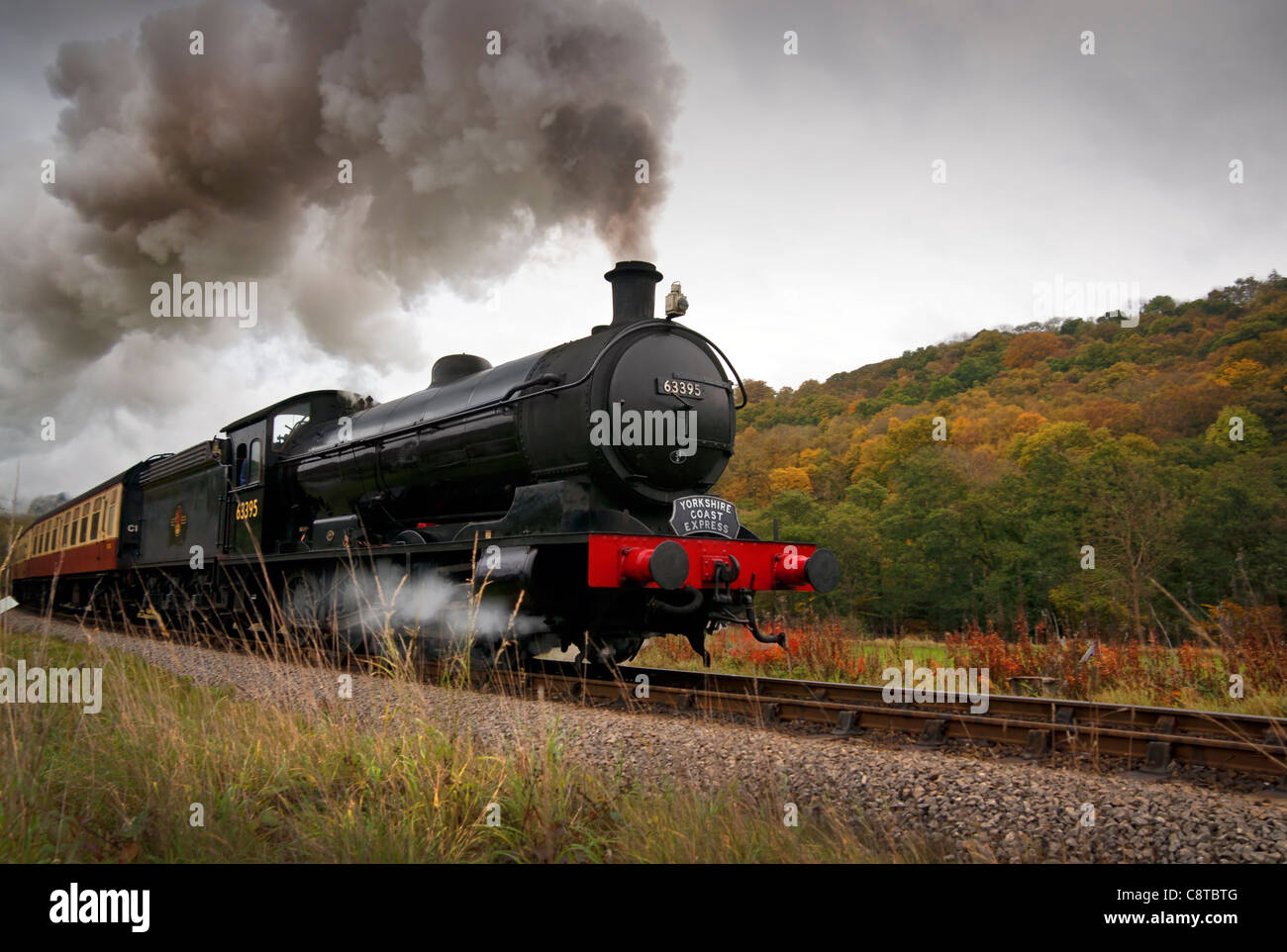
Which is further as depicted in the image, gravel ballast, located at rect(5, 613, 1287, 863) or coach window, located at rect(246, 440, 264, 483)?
coach window, located at rect(246, 440, 264, 483)

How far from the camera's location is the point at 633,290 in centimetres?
853

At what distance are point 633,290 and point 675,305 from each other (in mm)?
456

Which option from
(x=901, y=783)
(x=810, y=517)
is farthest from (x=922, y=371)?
(x=901, y=783)

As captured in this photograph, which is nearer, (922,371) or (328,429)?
(328,429)

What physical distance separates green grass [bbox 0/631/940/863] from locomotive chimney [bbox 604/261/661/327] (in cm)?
Result: 491

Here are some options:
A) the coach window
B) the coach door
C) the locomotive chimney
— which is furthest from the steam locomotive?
the coach window

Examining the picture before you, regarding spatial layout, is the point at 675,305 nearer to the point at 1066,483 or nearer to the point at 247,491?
the point at 247,491

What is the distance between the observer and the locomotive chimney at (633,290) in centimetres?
850

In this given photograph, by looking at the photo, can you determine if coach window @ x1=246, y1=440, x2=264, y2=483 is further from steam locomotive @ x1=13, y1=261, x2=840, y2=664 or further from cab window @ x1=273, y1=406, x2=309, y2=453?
steam locomotive @ x1=13, y1=261, x2=840, y2=664

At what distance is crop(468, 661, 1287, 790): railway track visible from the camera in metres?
4.66

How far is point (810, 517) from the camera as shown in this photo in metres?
36.6
